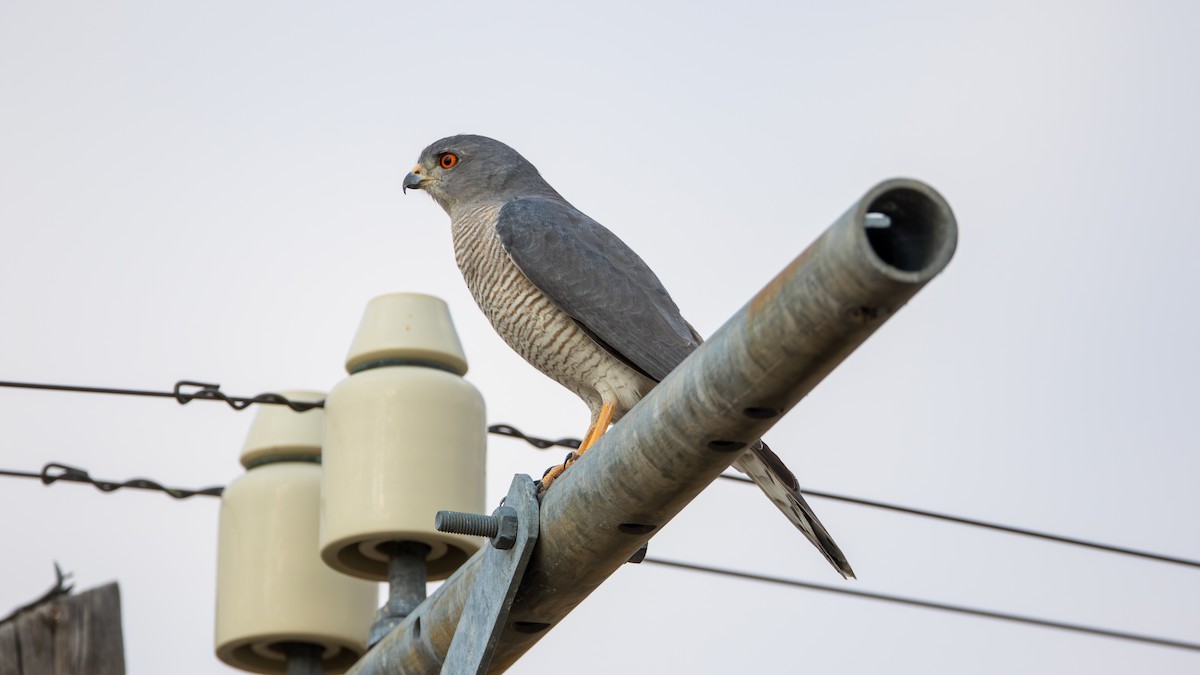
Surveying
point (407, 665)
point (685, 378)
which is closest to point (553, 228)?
point (407, 665)

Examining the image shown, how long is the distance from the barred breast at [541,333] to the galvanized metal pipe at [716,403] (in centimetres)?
183

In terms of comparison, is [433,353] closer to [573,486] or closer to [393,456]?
[393,456]

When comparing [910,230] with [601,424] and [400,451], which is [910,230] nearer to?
[601,424]

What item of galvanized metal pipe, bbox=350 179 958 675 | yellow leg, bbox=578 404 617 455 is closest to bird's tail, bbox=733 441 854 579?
yellow leg, bbox=578 404 617 455

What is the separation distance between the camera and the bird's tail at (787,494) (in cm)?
492

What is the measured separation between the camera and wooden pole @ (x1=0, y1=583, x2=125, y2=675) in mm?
3162

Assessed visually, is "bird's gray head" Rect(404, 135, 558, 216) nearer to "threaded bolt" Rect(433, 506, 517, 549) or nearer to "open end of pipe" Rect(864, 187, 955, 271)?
"threaded bolt" Rect(433, 506, 517, 549)

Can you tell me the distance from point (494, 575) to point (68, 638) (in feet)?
3.71

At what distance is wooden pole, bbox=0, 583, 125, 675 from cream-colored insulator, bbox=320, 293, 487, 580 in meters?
2.73

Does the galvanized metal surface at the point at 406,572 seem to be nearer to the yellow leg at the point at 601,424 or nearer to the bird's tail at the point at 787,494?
the yellow leg at the point at 601,424

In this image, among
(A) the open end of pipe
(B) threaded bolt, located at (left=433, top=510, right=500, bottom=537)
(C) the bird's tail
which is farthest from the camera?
(C) the bird's tail

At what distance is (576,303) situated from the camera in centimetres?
621

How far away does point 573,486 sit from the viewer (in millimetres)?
3762

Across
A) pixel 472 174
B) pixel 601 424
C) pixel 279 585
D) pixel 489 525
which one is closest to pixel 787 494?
pixel 601 424
